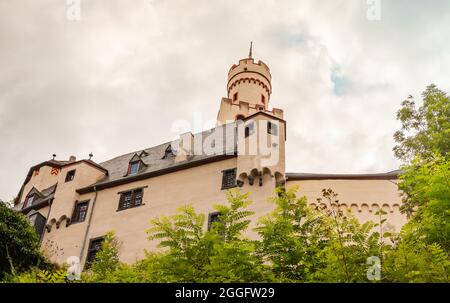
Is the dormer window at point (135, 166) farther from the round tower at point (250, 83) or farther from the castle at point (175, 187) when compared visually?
the round tower at point (250, 83)

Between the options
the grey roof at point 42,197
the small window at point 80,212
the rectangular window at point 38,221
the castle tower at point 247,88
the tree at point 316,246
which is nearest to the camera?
the tree at point 316,246

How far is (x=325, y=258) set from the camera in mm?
9977

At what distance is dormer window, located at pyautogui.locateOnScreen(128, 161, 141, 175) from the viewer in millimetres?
31484

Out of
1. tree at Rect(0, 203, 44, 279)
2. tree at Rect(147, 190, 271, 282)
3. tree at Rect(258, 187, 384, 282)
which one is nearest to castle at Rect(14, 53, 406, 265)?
tree at Rect(0, 203, 44, 279)

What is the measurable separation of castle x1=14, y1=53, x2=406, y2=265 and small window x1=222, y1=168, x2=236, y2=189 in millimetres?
61

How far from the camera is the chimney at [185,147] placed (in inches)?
1195

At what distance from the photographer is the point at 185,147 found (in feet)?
102

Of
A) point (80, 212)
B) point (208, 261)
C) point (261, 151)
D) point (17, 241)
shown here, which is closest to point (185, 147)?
point (261, 151)

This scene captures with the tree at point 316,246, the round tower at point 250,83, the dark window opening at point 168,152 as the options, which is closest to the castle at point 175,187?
the dark window opening at point 168,152

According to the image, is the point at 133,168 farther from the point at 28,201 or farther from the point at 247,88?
the point at 247,88

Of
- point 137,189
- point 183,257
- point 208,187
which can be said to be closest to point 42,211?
point 137,189

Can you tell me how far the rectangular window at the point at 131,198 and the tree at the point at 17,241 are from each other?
6.14m
